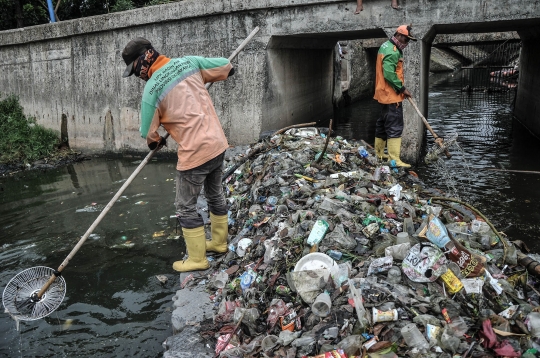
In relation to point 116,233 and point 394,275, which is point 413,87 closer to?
point 394,275

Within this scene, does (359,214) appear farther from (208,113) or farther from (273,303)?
(208,113)

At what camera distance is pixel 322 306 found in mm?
2641

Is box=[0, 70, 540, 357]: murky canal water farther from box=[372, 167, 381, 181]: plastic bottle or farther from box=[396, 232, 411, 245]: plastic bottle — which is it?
box=[396, 232, 411, 245]: plastic bottle

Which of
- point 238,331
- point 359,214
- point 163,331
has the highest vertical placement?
point 359,214

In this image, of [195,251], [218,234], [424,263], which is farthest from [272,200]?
[424,263]

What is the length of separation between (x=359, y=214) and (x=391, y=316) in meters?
1.26

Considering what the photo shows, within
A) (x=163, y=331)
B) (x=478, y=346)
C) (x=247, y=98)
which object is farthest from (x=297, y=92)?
(x=478, y=346)

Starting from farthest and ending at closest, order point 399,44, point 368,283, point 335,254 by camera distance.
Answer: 1. point 399,44
2. point 335,254
3. point 368,283

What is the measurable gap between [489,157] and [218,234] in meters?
5.61

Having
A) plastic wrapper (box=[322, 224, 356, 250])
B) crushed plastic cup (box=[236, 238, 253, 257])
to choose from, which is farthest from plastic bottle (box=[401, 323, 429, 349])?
crushed plastic cup (box=[236, 238, 253, 257])

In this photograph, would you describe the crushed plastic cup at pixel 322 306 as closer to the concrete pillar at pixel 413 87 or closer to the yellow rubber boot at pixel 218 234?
the yellow rubber boot at pixel 218 234

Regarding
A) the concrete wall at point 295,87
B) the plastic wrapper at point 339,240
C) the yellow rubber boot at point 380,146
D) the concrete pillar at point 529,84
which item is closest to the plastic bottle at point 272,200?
the plastic wrapper at point 339,240

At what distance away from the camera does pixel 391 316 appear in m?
2.51

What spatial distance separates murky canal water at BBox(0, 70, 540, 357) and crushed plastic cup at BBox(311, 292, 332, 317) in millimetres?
1261
